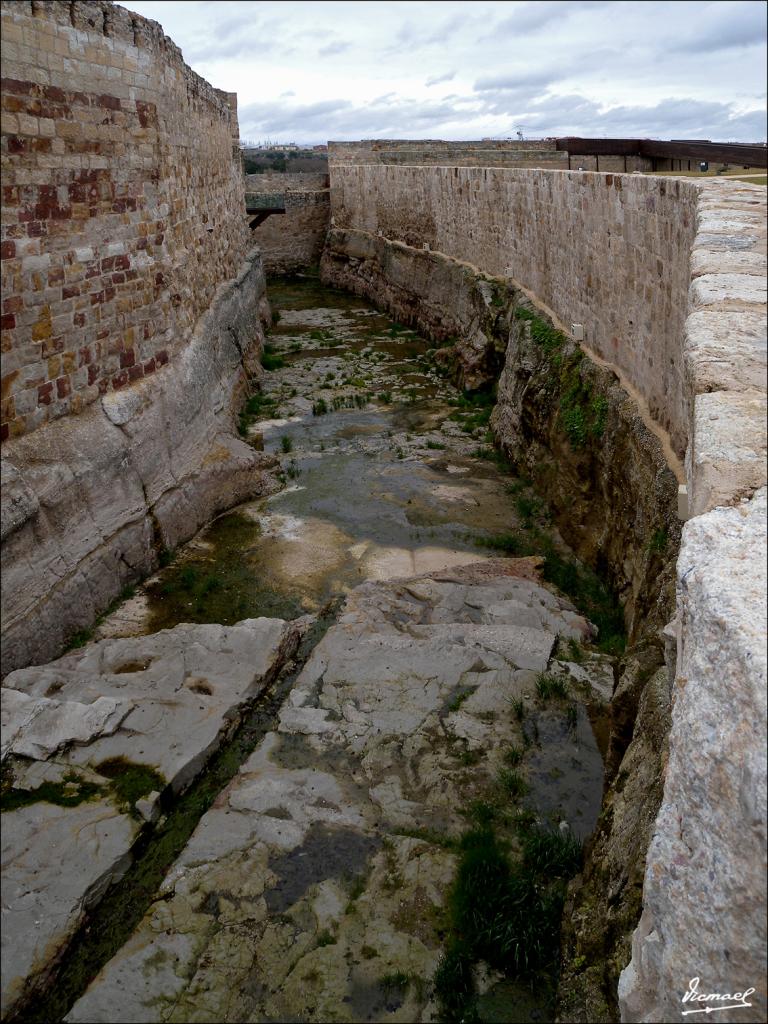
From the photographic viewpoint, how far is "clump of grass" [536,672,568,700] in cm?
502

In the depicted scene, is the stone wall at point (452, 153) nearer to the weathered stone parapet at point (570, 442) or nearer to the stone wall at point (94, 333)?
the weathered stone parapet at point (570, 442)

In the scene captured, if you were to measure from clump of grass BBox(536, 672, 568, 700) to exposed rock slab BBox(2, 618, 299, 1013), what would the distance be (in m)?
1.65

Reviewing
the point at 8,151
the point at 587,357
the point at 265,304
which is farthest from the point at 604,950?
the point at 265,304

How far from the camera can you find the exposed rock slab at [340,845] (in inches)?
130

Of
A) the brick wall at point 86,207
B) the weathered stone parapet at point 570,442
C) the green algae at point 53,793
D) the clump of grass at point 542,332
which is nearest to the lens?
the green algae at point 53,793

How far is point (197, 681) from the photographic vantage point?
16.7ft

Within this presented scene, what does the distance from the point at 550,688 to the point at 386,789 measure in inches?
49.8

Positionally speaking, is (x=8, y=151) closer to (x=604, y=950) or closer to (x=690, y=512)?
(x=690, y=512)

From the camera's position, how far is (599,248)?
25.4 feet

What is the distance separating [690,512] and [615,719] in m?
1.76

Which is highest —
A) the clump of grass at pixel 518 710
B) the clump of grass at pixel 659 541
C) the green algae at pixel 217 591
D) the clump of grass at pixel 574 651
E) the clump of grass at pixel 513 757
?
the clump of grass at pixel 659 541

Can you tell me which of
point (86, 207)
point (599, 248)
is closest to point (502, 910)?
point (86, 207)

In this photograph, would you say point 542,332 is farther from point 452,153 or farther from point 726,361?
point 452,153

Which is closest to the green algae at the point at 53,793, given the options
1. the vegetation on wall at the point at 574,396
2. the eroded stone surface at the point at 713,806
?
the eroded stone surface at the point at 713,806
